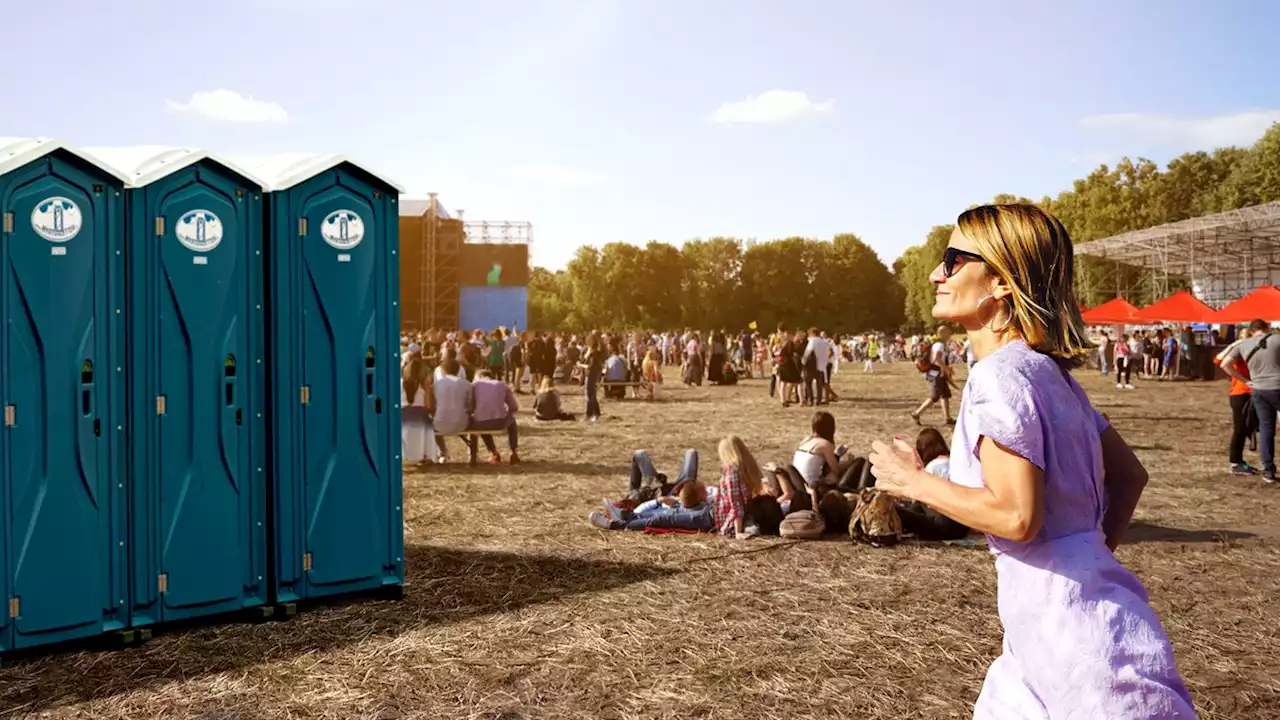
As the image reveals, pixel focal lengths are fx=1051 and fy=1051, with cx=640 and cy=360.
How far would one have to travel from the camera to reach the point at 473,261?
2388 inches

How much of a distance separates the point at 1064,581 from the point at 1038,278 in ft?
2.08

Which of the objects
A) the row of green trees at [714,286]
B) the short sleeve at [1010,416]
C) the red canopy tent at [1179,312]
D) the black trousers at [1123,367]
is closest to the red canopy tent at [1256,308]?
the red canopy tent at [1179,312]

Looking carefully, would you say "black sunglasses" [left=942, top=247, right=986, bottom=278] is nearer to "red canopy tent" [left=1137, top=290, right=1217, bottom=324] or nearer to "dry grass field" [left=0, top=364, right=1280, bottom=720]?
"dry grass field" [left=0, top=364, right=1280, bottom=720]

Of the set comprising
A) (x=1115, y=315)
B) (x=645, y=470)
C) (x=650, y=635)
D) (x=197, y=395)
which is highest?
(x=1115, y=315)

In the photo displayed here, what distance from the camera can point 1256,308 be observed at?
1196 inches

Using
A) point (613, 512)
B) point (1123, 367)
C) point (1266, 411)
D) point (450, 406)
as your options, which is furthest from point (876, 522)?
point (1123, 367)

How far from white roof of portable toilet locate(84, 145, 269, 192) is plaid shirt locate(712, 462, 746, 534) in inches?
191

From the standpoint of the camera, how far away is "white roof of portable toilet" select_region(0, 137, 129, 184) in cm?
549

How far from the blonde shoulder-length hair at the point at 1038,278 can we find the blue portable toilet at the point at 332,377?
513cm

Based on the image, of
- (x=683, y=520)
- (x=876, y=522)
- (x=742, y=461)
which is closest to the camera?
(x=876, y=522)

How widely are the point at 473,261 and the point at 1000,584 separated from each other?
195 feet

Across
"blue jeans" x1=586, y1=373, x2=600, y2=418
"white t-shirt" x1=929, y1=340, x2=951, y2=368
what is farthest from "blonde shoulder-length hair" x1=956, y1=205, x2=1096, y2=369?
"blue jeans" x1=586, y1=373, x2=600, y2=418

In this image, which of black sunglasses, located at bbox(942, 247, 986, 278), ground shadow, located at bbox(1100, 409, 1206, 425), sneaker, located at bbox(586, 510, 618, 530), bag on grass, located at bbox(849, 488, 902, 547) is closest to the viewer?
black sunglasses, located at bbox(942, 247, 986, 278)

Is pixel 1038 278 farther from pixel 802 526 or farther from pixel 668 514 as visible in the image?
pixel 668 514
